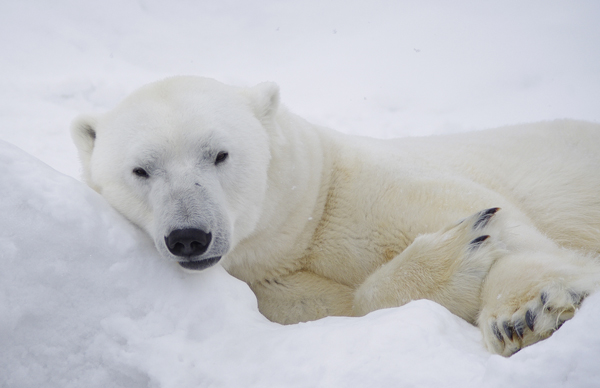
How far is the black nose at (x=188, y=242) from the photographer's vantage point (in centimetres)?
176

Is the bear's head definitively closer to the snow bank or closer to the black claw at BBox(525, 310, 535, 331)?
the snow bank

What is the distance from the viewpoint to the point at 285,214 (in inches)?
99.1

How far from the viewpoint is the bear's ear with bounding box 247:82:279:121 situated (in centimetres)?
250

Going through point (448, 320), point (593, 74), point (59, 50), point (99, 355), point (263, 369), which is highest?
point (593, 74)

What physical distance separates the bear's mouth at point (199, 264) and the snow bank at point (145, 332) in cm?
12

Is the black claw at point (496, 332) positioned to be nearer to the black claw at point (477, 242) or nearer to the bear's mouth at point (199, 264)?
the black claw at point (477, 242)

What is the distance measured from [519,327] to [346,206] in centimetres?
127

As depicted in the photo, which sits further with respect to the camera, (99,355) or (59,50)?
(59,50)

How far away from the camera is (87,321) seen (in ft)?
4.75

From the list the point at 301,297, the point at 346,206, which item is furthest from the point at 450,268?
the point at 301,297

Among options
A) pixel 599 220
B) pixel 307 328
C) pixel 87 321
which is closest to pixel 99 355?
pixel 87 321

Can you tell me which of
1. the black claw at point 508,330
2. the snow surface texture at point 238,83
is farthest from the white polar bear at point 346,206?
the snow surface texture at point 238,83

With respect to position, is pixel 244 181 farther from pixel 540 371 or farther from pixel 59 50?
pixel 59 50

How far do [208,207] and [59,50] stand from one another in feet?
25.0
